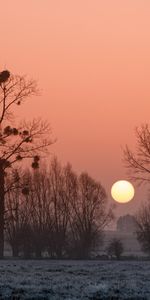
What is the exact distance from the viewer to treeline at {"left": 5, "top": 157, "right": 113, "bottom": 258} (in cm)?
8825

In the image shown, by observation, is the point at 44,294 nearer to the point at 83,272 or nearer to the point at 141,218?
the point at 83,272

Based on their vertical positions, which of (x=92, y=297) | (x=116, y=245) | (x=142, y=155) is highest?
(x=142, y=155)

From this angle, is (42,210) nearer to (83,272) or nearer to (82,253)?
(82,253)

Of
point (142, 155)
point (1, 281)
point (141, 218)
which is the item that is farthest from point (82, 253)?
point (1, 281)

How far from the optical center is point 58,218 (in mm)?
97125

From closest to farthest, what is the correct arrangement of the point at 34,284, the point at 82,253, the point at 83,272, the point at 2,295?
the point at 2,295 → the point at 34,284 → the point at 83,272 → the point at 82,253

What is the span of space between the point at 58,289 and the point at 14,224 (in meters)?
72.9

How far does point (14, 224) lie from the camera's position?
93625 mm

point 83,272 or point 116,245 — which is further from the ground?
point 116,245

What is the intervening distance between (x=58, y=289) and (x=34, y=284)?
1.89 metres

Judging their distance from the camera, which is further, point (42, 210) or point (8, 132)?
point (42, 210)

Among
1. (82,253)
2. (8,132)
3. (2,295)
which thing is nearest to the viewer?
(2,295)

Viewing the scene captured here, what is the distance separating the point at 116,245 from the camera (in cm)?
6925

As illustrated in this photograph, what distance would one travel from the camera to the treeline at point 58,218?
290 feet
